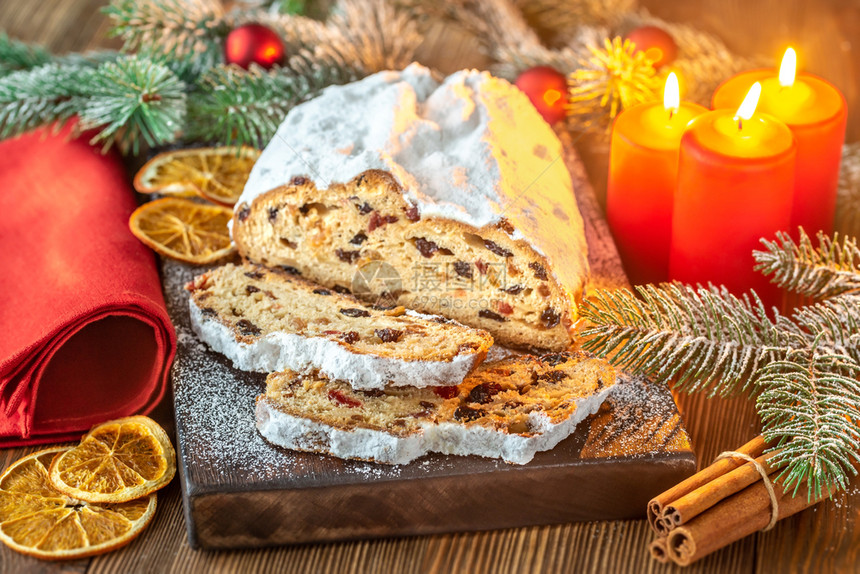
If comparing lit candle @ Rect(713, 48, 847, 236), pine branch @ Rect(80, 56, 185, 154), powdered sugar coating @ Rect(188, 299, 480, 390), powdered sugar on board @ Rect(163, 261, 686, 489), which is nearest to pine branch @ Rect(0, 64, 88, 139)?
pine branch @ Rect(80, 56, 185, 154)

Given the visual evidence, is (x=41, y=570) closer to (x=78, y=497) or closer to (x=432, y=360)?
(x=78, y=497)

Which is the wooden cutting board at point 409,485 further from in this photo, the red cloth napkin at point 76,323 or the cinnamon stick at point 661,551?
the red cloth napkin at point 76,323

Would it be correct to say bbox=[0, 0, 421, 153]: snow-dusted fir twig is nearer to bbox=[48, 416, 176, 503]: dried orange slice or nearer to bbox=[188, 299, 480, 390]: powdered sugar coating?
bbox=[188, 299, 480, 390]: powdered sugar coating

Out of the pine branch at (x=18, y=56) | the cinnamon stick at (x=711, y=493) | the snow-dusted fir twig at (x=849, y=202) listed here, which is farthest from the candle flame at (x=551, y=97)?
the pine branch at (x=18, y=56)

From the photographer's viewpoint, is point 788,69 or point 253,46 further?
point 253,46

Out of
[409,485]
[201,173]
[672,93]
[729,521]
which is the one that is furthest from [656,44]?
[409,485]

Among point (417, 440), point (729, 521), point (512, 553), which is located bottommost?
point (512, 553)

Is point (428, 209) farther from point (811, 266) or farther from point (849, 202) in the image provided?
point (849, 202)
